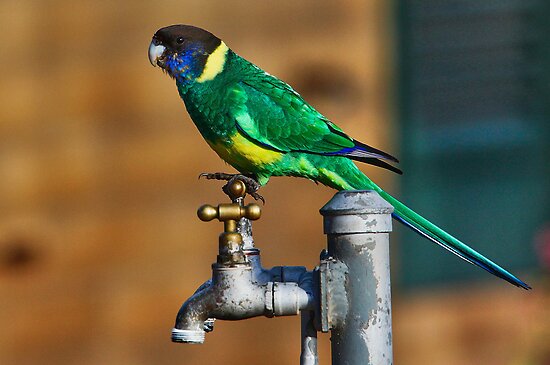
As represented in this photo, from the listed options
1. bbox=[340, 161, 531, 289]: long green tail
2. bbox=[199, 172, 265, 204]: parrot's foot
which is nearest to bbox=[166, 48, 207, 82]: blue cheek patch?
bbox=[199, 172, 265, 204]: parrot's foot

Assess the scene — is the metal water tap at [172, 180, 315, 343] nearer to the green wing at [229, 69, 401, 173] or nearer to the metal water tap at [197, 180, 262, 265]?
the metal water tap at [197, 180, 262, 265]

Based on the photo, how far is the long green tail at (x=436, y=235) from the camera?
2.19 meters

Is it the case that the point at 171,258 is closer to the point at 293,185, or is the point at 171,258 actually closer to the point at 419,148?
the point at 293,185

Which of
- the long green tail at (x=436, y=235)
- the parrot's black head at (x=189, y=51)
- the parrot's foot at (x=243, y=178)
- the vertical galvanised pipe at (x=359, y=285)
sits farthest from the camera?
the parrot's black head at (x=189, y=51)

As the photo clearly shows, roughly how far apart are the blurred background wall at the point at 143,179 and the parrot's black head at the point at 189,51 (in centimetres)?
163

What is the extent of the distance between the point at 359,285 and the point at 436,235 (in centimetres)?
29

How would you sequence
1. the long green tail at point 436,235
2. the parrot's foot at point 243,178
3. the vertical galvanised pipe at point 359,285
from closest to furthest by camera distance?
the vertical galvanised pipe at point 359,285, the long green tail at point 436,235, the parrot's foot at point 243,178

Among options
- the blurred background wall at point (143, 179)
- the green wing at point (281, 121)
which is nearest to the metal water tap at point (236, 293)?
the green wing at point (281, 121)

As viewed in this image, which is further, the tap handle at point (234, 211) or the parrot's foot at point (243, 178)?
the parrot's foot at point (243, 178)

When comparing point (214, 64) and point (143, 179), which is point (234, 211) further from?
point (143, 179)

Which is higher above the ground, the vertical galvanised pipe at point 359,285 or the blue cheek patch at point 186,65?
the blue cheek patch at point 186,65

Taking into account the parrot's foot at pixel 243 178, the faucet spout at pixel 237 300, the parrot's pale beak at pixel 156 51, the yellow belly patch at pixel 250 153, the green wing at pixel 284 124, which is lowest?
the faucet spout at pixel 237 300

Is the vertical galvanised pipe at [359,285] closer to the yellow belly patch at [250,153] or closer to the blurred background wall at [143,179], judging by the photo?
the yellow belly patch at [250,153]

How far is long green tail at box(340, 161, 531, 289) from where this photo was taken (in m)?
2.19
